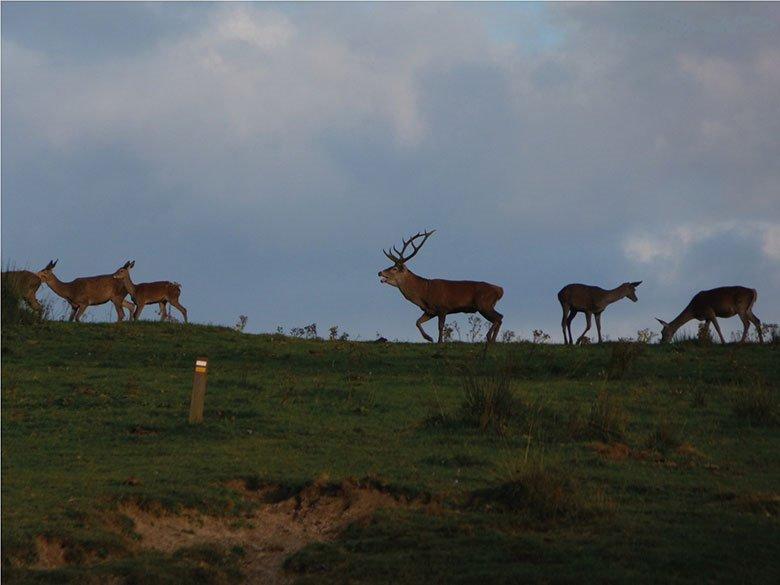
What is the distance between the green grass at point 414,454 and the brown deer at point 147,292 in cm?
1041

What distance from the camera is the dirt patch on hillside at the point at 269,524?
396 inches

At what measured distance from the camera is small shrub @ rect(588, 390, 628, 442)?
14461mm

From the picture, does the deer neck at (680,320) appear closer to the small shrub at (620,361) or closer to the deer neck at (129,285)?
the small shrub at (620,361)

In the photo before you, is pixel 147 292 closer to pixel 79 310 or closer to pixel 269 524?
pixel 79 310

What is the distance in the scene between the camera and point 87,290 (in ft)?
105

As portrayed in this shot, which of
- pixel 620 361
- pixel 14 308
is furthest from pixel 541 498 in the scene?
pixel 14 308

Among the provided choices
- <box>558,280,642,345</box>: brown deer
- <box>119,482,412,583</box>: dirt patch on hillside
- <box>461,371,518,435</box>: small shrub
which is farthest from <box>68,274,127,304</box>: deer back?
<box>119,482,412,583</box>: dirt patch on hillside

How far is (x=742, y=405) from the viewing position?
52.9 feet

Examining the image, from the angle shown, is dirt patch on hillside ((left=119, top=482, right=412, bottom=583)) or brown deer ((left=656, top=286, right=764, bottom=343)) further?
brown deer ((left=656, top=286, right=764, bottom=343))

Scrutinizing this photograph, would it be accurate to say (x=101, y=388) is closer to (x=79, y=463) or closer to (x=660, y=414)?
(x=79, y=463)

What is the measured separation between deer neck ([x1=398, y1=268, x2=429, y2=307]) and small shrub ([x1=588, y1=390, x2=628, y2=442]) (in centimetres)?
1341

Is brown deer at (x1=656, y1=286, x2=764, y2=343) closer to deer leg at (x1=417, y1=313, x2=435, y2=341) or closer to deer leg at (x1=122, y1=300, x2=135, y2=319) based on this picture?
deer leg at (x1=417, y1=313, x2=435, y2=341)

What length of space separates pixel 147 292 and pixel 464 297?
33.6 feet

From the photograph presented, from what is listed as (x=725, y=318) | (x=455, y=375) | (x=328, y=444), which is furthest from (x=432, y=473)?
(x=725, y=318)
